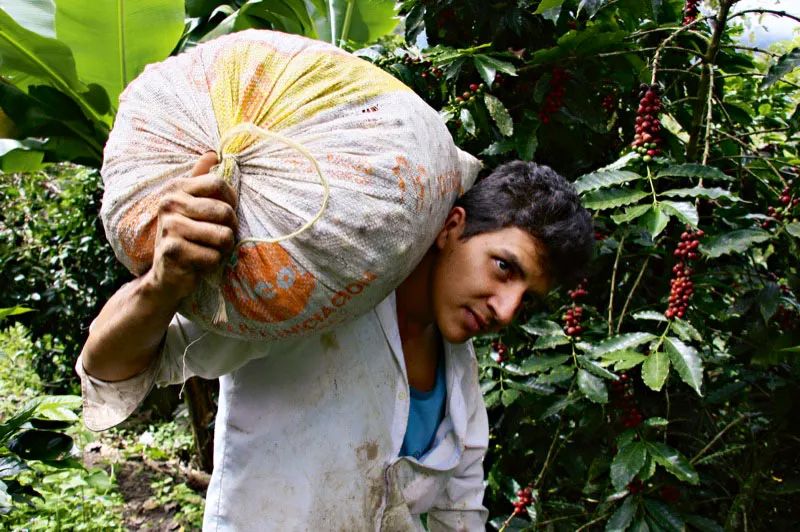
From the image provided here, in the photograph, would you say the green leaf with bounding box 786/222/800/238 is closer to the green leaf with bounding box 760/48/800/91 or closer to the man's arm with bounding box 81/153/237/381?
the green leaf with bounding box 760/48/800/91

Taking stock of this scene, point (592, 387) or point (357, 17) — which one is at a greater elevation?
point (357, 17)

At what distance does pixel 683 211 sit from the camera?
143 cm

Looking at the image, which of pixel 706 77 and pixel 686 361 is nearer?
pixel 686 361

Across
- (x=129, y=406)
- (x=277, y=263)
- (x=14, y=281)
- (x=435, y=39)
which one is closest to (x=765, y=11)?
(x=435, y=39)

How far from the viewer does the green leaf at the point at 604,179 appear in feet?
4.96

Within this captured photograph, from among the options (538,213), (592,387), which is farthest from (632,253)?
(538,213)

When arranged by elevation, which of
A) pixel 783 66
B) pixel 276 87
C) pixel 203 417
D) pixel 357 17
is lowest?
pixel 203 417

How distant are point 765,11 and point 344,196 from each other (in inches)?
46.0

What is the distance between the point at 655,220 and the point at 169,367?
104 centimetres

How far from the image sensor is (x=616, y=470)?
155 centimetres

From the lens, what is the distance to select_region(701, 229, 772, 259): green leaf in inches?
57.5

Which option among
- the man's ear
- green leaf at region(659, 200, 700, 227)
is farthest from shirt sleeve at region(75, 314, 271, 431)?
green leaf at region(659, 200, 700, 227)

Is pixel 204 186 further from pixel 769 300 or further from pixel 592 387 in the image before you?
pixel 769 300

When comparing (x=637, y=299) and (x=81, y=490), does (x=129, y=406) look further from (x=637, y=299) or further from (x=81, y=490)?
(x=81, y=490)
